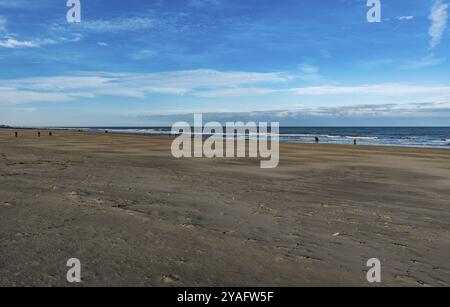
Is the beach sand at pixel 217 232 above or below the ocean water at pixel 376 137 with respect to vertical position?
below

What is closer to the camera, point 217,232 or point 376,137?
point 217,232

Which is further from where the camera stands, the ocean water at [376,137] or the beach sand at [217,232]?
the ocean water at [376,137]

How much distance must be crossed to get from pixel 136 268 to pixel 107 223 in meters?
2.34

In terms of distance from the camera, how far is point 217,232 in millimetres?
6727

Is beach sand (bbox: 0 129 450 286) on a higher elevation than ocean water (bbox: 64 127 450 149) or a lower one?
lower

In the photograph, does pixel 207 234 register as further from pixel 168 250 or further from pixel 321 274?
pixel 321 274

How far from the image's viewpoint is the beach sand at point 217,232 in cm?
486

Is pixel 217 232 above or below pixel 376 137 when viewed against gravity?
below

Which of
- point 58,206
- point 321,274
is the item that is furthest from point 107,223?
point 321,274

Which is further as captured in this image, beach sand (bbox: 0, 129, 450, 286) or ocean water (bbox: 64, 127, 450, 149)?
ocean water (bbox: 64, 127, 450, 149)

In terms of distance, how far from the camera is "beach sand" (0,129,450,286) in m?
4.86

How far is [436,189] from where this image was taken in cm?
1231
